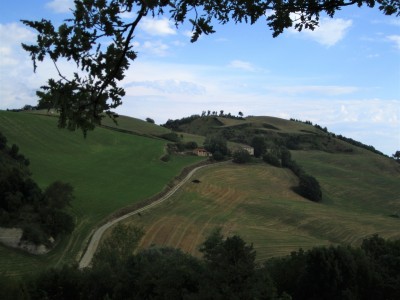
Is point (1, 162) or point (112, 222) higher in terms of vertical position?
point (1, 162)

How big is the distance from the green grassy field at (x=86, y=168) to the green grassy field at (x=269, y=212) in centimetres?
581

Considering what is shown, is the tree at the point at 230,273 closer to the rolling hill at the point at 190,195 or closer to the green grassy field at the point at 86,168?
the rolling hill at the point at 190,195

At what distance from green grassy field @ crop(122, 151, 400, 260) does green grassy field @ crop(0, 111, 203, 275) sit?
5.81 m

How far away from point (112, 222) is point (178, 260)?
26.4 metres

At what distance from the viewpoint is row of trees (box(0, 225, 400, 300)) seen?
29.2 m

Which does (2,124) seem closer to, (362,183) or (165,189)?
(165,189)

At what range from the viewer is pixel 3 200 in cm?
5616

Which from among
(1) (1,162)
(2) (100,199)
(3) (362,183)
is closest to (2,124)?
(1) (1,162)

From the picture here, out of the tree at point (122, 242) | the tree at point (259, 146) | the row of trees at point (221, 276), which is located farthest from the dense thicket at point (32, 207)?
the tree at point (259, 146)

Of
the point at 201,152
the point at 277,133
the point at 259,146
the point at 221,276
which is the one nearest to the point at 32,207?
the point at 221,276

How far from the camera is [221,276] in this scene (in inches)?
1158

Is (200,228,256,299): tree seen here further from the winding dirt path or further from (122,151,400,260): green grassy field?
(122,151,400,260): green grassy field

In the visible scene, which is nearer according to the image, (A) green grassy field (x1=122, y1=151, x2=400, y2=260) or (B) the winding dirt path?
(B) the winding dirt path

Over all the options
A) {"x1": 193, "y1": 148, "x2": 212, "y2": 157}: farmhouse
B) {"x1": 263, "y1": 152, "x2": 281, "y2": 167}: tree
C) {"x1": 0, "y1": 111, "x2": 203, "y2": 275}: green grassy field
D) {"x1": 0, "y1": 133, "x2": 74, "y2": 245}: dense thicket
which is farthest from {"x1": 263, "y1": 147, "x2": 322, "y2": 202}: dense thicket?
{"x1": 0, "y1": 133, "x2": 74, "y2": 245}: dense thicket
